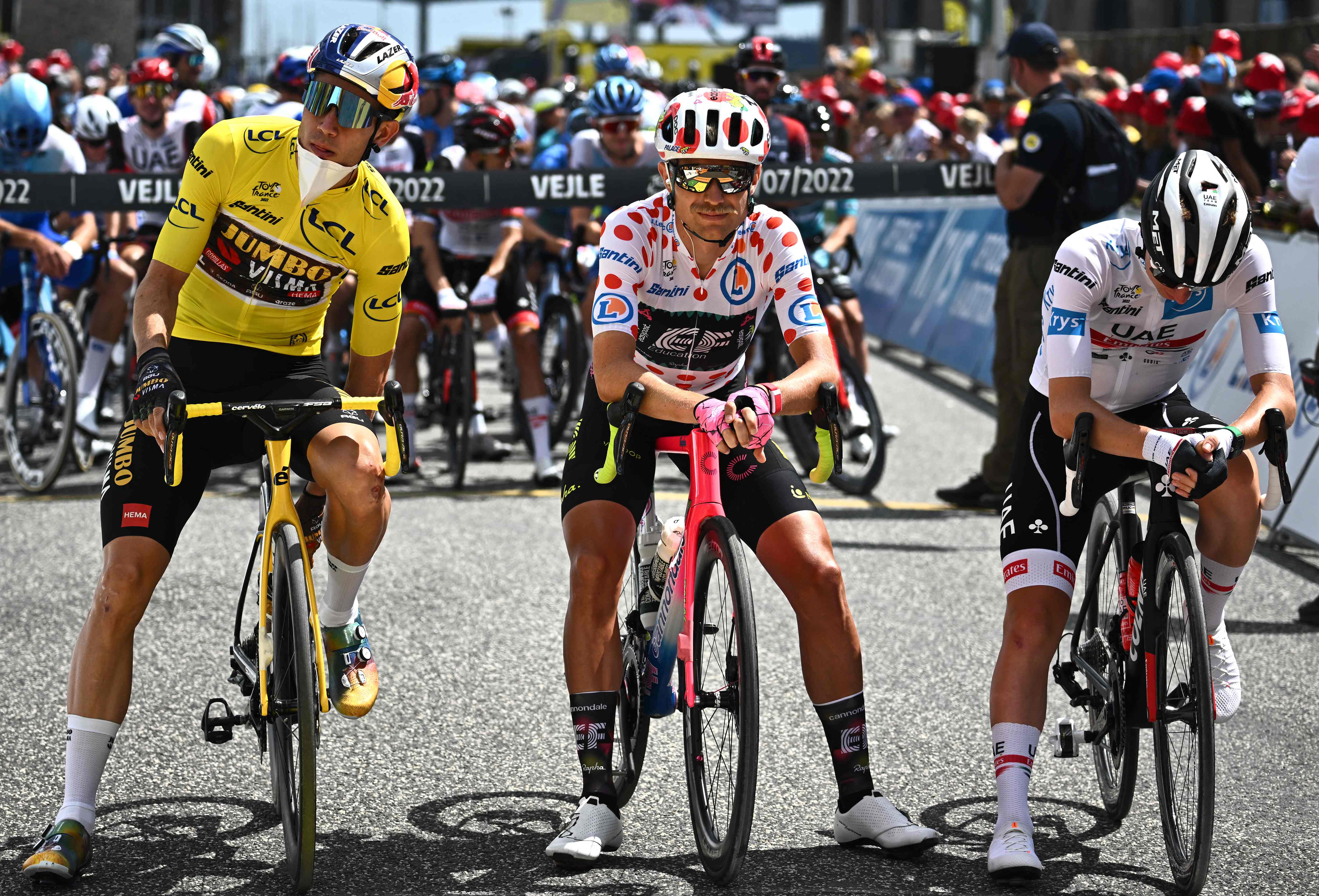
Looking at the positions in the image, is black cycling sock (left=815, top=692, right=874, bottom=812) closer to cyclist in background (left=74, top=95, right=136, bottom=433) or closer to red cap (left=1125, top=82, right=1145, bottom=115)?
cyclist in background (left=74, top=95, right=136, bottom=433)

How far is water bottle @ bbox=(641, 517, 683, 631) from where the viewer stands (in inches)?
175

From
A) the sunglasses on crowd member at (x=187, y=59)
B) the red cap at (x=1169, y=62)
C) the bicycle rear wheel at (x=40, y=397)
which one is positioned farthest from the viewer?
the red cap at (x=1169, y=62)

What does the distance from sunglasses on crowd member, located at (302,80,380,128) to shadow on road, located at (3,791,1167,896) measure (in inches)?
82.0

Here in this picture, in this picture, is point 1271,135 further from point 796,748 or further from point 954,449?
point 796,748

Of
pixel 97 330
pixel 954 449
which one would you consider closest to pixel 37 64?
pixel 97 330

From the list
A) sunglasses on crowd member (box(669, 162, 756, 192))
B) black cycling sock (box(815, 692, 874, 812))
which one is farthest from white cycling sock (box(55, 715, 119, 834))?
sunglasses on crowd member (box(669, 162, 756, 192))

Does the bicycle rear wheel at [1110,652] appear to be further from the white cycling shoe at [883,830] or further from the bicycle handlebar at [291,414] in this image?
the bicycle handlebar at [291,414]

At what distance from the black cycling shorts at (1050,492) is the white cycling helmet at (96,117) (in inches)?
322

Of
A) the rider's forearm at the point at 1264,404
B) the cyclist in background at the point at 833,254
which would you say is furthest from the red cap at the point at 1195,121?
the rider's forearm at the point at 1264,404

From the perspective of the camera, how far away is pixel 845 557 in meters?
8.11

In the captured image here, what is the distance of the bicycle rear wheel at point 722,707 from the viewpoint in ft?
13.2

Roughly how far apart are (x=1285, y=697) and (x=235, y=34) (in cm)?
7455

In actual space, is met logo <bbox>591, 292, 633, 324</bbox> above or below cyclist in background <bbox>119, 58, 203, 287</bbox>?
below

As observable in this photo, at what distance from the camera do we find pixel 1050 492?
4582 mm
